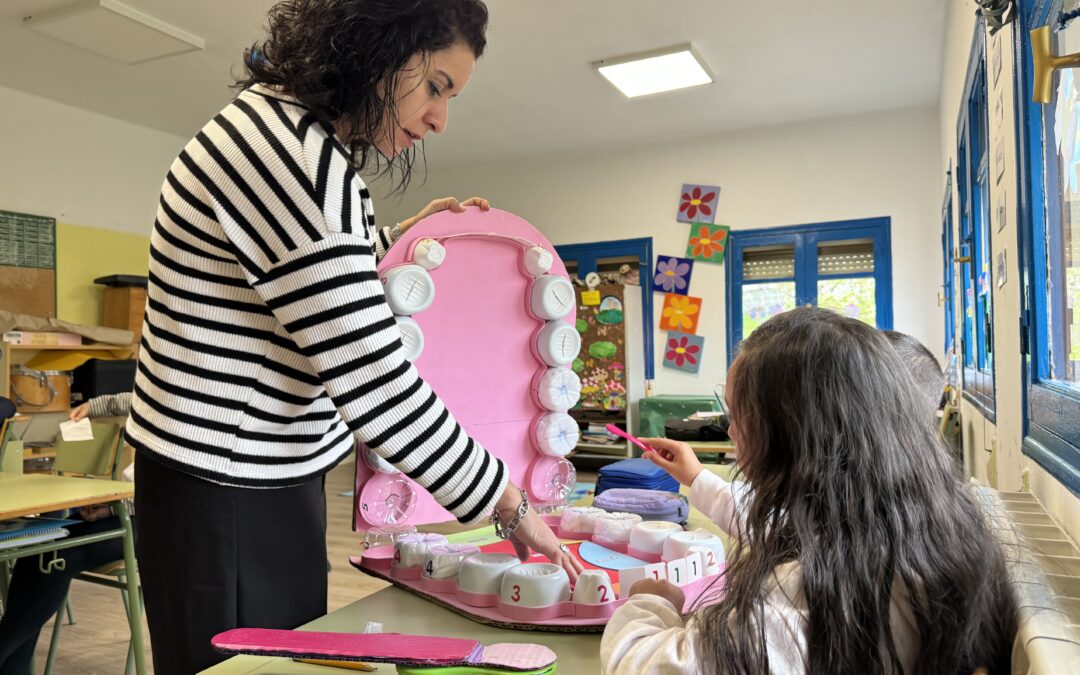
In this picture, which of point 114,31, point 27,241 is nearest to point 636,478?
point 114,31

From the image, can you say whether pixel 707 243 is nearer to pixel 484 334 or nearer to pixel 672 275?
pixel 672 275

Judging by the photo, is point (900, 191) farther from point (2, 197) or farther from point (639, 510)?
point (2, 197)

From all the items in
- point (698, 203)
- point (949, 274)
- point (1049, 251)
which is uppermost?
point (698, 203)

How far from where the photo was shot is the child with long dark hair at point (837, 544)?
641 mm

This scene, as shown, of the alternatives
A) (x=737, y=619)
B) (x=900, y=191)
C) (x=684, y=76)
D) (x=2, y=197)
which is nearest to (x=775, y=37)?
(x=684, y=76)

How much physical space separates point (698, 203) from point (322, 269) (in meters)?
5.60

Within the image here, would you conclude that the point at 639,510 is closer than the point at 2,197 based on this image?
Yes

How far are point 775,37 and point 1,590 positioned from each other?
4.43 metres

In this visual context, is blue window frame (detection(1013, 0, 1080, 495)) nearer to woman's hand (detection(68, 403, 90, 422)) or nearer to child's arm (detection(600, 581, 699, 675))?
child's arm (detection(600, 581, 699, 675))

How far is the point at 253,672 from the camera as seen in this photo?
2.61 feet

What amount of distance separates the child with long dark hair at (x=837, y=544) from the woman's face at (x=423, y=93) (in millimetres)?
533

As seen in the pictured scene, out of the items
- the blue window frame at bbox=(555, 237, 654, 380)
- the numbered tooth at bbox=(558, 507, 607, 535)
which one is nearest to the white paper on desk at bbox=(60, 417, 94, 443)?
the numbered tooth at bbox=(558, 507, 607, 535)

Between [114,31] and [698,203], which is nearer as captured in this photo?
[114,31]

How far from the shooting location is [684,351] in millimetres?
6180
